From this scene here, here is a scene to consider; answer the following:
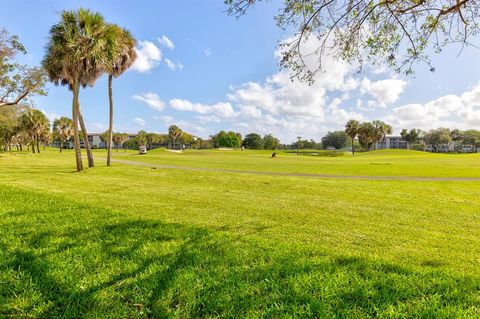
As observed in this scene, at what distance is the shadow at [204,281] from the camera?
2873 millimetres

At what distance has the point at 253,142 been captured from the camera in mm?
148625

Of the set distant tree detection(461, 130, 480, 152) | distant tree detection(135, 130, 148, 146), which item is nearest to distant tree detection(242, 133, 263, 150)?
distant tree detection(135, 130, 148, 146)

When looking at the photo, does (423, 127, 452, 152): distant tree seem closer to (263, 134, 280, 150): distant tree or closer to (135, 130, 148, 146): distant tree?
(263, 134, 280, 150): distant tree

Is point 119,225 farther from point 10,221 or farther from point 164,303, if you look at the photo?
point 164,303

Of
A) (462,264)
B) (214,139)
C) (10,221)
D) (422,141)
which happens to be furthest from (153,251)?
(422,141)

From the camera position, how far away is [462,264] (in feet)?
14.3

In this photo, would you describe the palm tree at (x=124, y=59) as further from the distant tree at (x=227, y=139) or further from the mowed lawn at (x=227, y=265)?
the distant tree at (x=227, y=139)

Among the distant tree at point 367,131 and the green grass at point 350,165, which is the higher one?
the distant tree at point 367,131

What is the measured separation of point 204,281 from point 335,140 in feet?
626

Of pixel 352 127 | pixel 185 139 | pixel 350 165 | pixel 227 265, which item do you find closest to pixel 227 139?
pixel 185 139

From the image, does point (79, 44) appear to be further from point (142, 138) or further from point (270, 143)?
point (270, 143)

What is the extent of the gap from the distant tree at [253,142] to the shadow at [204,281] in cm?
14347

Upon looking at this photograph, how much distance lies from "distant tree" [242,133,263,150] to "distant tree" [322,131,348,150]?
197ft

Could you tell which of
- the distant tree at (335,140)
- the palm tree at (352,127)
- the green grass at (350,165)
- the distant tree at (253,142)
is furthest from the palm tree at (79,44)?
the distant tree at (335,140)
